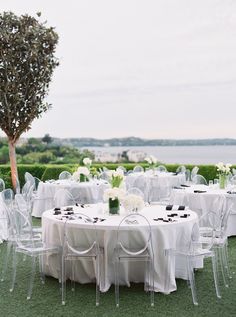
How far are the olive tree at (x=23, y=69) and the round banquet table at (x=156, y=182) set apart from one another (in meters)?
Result: 3.55

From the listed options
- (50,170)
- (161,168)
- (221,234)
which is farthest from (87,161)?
(221,234)

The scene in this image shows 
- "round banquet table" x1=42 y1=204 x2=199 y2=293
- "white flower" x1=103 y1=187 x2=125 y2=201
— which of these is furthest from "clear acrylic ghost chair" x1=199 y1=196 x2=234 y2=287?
"white flower" x1=103 y1=187 x2=125 y2=201

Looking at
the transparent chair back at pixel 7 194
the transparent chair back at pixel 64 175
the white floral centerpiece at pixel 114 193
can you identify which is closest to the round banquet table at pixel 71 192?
the transparent chair back at pixel 64 175

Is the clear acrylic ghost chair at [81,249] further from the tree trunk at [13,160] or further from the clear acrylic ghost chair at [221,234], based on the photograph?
the tree trunk at [13,160]

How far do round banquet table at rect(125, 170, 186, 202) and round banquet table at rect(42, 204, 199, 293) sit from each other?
5456mm

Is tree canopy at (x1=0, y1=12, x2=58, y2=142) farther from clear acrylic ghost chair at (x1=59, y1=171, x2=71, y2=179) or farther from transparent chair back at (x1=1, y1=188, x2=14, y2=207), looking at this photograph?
transparent chair back at (x1=1, y1=188, x2=14, y2=207)

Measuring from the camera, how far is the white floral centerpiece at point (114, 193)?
20.1ft

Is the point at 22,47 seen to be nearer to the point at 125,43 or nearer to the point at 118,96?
the point at 125,43

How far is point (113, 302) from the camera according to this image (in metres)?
5.30

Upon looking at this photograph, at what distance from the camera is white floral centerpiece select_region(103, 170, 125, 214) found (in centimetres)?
613

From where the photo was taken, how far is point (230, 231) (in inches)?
340

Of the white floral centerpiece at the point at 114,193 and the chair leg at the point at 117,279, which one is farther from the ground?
the white floral centerpiece at the point at 114,193

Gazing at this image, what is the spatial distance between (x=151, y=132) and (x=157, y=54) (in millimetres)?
3078

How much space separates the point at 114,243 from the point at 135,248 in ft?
0.81
